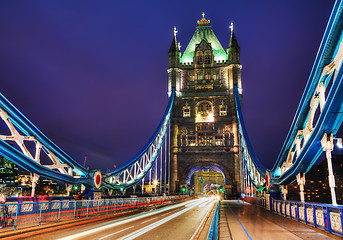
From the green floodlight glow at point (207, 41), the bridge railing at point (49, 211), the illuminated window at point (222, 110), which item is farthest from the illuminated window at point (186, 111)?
the bridge railing at point (49, 211)

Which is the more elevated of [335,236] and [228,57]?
[228,57]

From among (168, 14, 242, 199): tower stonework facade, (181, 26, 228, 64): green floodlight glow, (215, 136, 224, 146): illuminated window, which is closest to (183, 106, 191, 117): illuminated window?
(168, 14, 242, 199): tower stonework facade

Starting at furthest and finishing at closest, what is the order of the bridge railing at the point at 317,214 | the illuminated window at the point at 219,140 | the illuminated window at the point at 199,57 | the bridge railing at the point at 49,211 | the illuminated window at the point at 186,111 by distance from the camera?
the illuminated window at the point at 199,57 → the illuminated window at the point at 186,111 → the illuminated window at the point at 219,140 → the bridge railing at the point at 49,211 → the bridge railing at the point at 317,214

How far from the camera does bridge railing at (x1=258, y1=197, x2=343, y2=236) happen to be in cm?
1011

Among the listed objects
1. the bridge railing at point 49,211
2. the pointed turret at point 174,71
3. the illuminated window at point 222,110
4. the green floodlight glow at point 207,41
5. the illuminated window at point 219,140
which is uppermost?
the green floodlight glow at point 207,41

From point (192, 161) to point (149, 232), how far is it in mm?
→ 41147

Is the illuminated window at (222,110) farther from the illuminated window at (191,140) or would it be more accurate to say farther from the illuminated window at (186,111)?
the illuminated window at (191,140)

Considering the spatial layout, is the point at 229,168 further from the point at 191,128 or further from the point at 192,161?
the point at 191,128

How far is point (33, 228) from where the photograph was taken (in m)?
11.6

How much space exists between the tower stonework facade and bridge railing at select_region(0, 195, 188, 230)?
106ft

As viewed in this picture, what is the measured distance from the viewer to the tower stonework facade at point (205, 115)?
50906 millimetres

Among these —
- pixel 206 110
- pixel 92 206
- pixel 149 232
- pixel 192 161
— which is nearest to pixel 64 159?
pixel 92 206

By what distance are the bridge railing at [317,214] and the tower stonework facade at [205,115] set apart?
32.4 metres

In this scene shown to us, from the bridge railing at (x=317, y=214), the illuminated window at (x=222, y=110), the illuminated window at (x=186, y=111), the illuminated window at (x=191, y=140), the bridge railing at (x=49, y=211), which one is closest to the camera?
the bridge railing at (x=317, y=214)
